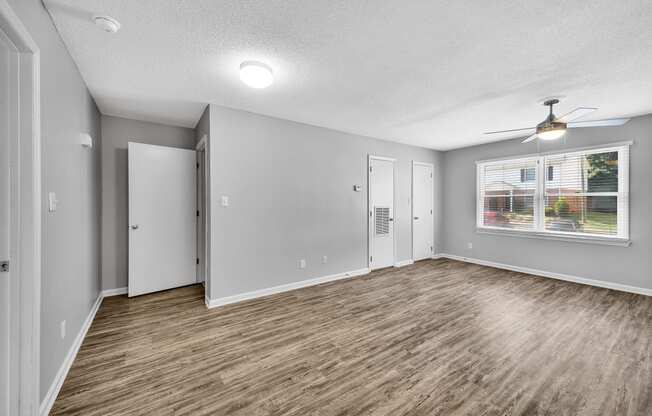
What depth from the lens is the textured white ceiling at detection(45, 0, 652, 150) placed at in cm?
167

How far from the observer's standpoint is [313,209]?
4.10 meters

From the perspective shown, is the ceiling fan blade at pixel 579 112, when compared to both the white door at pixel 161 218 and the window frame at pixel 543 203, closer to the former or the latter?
the window frame at pixel 543 203

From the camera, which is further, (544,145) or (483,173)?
(483,173)

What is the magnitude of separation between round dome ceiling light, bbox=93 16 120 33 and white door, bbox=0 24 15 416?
574 millimetres

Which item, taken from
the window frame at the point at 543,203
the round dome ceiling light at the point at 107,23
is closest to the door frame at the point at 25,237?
the round dome ceiling light at the point at 107,23

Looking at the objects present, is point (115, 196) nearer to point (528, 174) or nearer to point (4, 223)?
point (4, 223)

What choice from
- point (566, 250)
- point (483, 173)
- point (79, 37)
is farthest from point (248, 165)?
point (566, 250)

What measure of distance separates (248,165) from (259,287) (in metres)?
1.67

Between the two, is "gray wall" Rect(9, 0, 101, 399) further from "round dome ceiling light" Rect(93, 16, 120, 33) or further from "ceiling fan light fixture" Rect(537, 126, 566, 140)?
"ceiling fan light fixture" Rect(537, 126, 566, 140)

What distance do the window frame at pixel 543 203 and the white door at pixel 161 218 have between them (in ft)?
18.1

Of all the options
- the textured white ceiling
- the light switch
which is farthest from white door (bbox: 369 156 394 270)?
the light switch

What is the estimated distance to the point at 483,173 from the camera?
545 cm

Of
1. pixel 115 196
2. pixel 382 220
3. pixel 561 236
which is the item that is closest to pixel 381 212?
pixel 382 220

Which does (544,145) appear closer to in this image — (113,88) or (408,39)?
(408,39)
